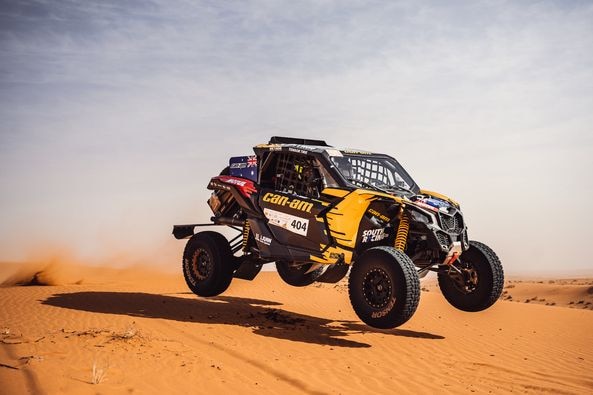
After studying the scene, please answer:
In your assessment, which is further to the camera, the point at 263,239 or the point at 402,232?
the point at 263,239

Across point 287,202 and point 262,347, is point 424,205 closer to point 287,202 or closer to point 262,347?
point 287,202

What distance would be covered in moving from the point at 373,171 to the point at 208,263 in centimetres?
369

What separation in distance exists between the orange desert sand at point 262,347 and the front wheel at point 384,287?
54cm

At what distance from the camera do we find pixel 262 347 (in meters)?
7.80

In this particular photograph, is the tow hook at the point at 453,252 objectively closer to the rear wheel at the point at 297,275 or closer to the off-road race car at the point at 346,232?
the off-road race car at the point at 346,232

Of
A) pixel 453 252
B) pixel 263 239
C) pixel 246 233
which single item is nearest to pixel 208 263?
pixel 246 233

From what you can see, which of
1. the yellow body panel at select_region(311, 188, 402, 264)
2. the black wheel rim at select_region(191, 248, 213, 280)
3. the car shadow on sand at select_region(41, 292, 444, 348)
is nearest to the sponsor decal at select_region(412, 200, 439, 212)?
the yellow body panel at select_region(311, 188, 402, 264)

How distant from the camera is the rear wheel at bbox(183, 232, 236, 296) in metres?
10.7

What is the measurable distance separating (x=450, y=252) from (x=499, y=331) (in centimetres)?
306

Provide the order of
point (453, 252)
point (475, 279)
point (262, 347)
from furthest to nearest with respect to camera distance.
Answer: point (475, 279)
point (453, 252)
point (262, 347)

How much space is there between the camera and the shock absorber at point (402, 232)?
28.2ft

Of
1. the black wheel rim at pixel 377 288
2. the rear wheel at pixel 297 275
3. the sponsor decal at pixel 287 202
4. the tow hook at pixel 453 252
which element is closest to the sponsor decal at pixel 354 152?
the sponsor decal at pixel 287 202

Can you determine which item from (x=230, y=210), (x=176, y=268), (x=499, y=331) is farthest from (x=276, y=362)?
(x=176, y=268)

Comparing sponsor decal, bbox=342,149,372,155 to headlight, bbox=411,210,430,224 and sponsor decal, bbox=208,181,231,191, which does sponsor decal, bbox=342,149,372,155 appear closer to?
headlight, bbox=411,210,430,224
